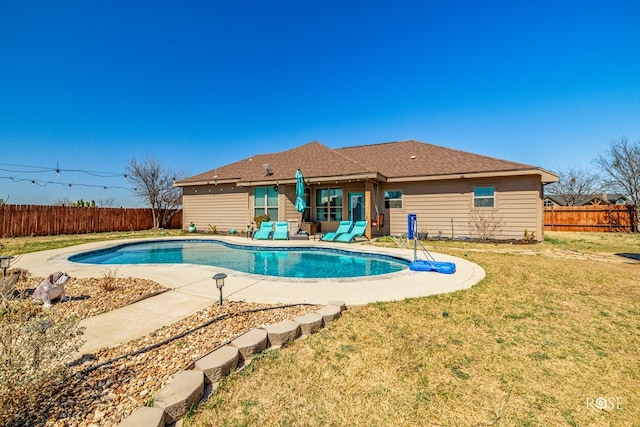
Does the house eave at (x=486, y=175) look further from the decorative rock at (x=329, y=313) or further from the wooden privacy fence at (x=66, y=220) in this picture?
the wooden privacy fence at (x=66, y=220)

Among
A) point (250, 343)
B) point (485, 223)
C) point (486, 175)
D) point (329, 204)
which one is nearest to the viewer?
point (250, 343)

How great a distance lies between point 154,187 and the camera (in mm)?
21734

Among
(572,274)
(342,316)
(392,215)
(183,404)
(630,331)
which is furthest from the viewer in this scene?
(392,215)

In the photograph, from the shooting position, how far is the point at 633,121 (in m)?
21.0

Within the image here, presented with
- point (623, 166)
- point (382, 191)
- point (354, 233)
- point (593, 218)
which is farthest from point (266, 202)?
point (623, 166)

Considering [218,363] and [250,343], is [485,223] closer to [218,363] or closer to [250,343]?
[250,343]

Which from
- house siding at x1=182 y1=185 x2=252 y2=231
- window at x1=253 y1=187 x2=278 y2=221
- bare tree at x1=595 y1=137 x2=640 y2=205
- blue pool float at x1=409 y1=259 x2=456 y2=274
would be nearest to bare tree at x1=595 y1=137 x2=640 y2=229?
bare tree at x1=595 y1=137 x2=640 y2=205

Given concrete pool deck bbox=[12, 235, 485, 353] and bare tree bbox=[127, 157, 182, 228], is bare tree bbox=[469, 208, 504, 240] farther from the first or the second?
bare tree bbox=[127, 157, 182, 228]

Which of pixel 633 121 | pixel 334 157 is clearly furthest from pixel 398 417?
pixel 633 121

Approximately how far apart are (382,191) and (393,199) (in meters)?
0.72

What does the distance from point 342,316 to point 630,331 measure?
3721 millimetres

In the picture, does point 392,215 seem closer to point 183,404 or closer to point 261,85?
point 261,85

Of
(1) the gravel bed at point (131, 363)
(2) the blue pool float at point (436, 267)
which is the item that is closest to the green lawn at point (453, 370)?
(1) the gravel bed at point (131, 363)

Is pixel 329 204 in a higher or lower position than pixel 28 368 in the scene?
higher
